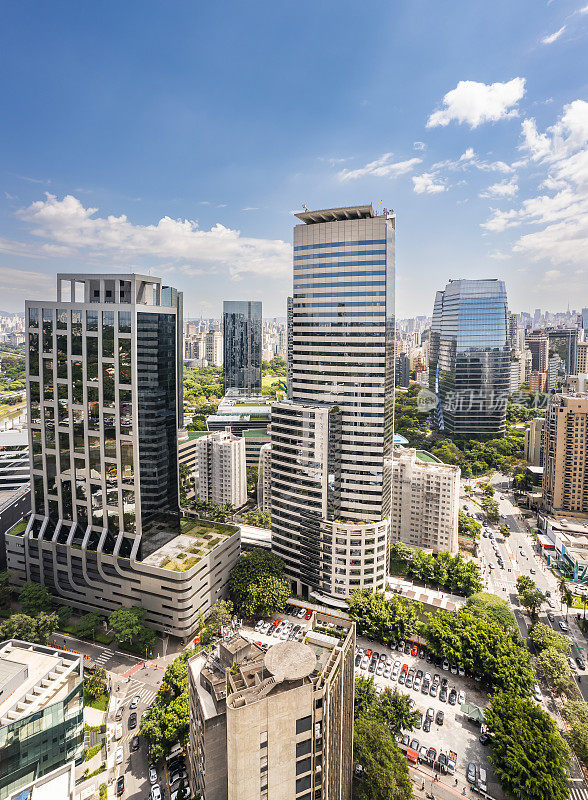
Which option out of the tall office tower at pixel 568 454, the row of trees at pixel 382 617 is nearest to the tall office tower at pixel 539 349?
the tall office tower at pixel 568 454

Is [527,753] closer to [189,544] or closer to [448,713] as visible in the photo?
[448,713]

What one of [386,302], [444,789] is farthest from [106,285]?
[444,789]

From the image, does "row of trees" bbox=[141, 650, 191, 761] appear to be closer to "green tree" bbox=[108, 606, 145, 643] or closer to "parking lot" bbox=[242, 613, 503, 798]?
"green tree" bbox=[108, 606, 145, 643]

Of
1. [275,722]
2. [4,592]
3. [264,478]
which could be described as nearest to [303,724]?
[275,722]

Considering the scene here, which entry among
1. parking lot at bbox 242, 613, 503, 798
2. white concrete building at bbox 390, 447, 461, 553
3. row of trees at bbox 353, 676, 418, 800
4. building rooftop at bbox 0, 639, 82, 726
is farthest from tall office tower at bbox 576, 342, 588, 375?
building rooftop at bbox 0, 639, 82, 726

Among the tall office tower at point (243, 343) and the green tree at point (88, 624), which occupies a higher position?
the tall office tower at point (243, 343)

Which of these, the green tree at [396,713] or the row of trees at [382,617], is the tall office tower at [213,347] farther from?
the green tree at [396,713]
